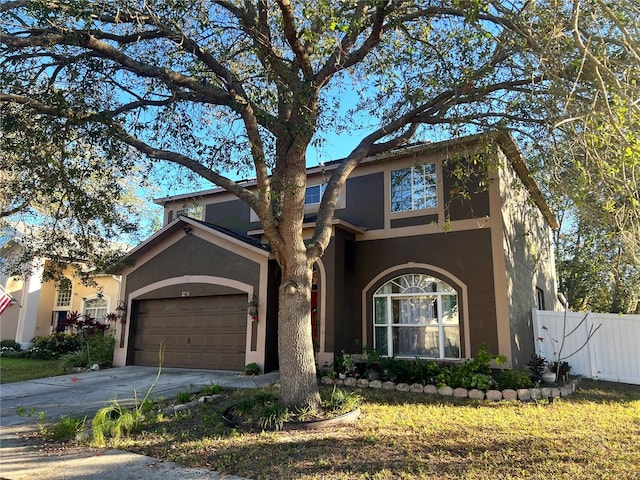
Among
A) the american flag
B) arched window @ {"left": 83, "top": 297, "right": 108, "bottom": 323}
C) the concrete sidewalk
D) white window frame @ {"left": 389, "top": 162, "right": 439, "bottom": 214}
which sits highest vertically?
white window frame @ {"left": 389, "top": 162, "right": 439, "bottom": 214}

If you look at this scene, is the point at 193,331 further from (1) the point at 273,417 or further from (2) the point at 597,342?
(2) the point at 597,342

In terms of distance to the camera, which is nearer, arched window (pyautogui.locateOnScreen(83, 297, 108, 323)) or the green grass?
the green grass

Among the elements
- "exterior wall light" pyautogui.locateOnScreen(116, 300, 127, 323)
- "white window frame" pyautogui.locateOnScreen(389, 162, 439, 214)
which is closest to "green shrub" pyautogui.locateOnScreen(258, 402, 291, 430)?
"white window frame" pyautogui.locateOnScreen(389, 162, 439, 214)

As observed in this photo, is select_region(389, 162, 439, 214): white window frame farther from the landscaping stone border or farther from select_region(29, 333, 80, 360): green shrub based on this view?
select_region(29, 333, 80, 360): green shrub

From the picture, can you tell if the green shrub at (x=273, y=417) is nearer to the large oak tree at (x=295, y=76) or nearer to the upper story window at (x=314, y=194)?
the large oak tree at (x=295, y=76)

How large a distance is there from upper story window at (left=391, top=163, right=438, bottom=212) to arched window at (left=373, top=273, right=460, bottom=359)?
6.88 ft

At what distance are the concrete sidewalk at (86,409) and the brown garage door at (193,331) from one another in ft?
1.60

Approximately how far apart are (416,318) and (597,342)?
17.8ft

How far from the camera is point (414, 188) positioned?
13258 millimetres

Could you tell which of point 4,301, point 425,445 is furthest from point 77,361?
point 425,445

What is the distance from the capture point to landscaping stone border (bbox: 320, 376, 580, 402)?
30.1ft

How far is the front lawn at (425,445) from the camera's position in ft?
16.7

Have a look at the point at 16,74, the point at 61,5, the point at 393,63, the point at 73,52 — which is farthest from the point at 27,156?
the point at 393,63

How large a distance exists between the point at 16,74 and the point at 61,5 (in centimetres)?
233
